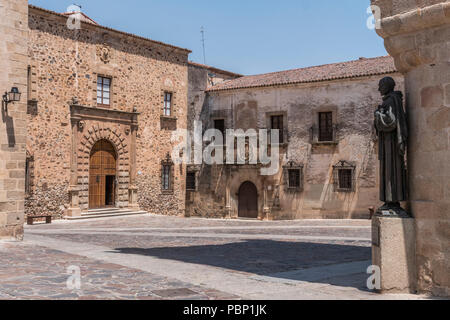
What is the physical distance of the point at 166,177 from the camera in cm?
2538

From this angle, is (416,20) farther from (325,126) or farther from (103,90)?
(103,90)

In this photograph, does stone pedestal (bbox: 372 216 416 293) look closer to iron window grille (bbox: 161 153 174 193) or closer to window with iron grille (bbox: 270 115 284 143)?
window with iron grille (bbox: 270 115 284 143)

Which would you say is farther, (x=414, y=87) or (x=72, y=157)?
(x=72, y=157)

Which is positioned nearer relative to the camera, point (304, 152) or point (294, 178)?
point (304, 152)

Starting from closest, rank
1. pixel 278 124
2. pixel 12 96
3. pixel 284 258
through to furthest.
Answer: pixel 284 258 → pixel 12 96 → pixel 278 124

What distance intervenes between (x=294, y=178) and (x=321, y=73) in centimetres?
564

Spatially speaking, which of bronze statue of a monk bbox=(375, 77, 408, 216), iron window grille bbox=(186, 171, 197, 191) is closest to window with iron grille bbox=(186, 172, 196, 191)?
iron window grille bbox=(186, 171, 197, 191)

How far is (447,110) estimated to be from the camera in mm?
5602

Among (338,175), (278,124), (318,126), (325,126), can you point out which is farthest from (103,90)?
(338,175)

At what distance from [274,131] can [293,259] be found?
16.3 m

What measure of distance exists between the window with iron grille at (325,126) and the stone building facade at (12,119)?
15.8 meters
